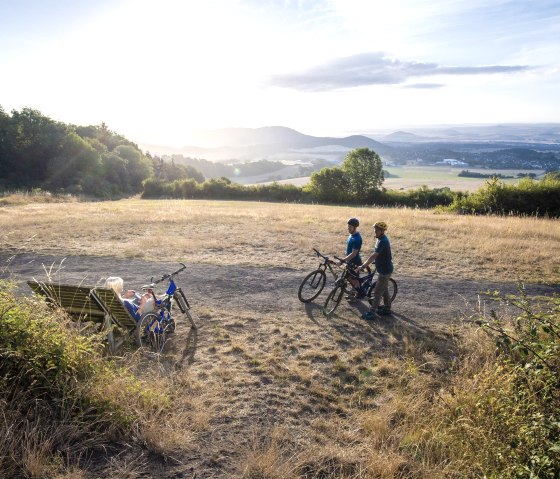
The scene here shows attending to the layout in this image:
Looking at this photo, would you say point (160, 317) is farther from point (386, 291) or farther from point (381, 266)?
point (386, 291)

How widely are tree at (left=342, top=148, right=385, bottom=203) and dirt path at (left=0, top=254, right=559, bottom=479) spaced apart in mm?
54448

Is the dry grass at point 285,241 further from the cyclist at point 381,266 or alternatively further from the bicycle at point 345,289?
the cyclist at point 381,266

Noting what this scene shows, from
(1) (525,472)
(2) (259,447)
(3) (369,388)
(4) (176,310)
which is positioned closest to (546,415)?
(1) (525,472)

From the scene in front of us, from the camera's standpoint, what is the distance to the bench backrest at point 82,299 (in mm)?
6180

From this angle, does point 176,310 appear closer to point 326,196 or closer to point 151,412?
point 151,412

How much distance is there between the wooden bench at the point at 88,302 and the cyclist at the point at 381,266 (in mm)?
5084

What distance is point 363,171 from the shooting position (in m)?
67.1

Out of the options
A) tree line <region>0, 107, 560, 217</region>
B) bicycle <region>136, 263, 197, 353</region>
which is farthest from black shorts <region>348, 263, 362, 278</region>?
tree line <region>0, 107, 560, 217</region>

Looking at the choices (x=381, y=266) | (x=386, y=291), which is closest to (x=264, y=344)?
(x=381, y=266)

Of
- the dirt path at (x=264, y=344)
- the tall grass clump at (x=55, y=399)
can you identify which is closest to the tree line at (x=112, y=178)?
the dirt path at (x=264, y=344)

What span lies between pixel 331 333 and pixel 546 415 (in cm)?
433

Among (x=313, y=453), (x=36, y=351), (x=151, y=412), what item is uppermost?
(x=36, y=351)

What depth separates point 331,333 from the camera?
791 centimetres

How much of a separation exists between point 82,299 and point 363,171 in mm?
64572
